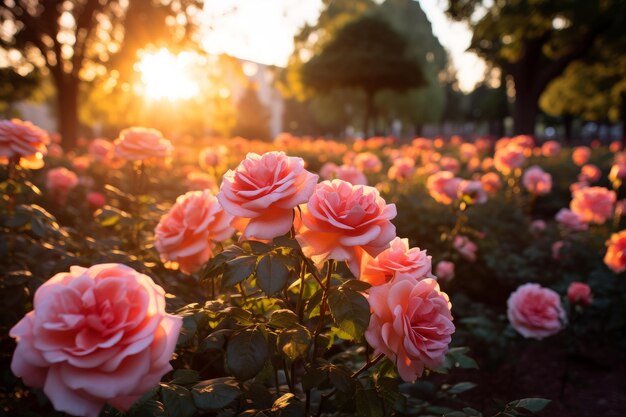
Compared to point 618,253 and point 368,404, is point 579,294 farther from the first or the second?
point 368,404

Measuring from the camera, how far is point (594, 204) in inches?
167

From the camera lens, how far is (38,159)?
2449mm

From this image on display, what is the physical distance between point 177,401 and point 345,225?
0.56 metres

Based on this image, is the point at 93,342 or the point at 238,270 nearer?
the point at 93,342

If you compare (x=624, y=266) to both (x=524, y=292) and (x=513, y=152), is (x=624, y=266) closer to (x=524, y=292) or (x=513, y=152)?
(x=524, y=292)

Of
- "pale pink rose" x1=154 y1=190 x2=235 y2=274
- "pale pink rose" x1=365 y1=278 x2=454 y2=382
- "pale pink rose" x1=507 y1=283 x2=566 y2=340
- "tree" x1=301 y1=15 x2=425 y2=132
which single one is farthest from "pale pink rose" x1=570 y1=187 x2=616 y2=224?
"tree" x1=301 y1=15 x2=425 y2=132

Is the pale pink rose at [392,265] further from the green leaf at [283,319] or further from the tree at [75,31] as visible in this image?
the tree at [75,31]

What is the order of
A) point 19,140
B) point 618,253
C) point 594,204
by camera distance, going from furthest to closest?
point 594,204 < point 618,253 < point 19,140

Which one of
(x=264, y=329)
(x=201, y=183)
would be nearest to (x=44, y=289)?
(x=264, y=329)

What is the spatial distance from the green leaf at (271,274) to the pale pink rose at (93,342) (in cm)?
26

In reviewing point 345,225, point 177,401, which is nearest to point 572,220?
point 345,225

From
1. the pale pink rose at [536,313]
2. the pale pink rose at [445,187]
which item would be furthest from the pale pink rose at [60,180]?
the pale pink rose at [536,313]

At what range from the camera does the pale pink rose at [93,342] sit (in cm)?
84

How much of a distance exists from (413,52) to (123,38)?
1481 centimetres
